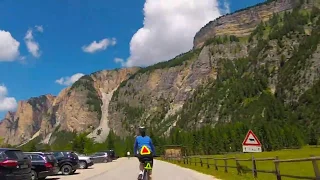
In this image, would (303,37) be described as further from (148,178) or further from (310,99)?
(148,178)

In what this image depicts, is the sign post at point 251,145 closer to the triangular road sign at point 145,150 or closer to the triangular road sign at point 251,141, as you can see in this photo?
the triangular road sign at point 251,141

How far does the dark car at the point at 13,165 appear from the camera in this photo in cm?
1495

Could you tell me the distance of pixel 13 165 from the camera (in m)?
15.4

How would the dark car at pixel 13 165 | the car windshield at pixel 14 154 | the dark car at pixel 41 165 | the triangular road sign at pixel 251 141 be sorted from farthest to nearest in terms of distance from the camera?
the dark car at pixel 41 165 < the triangular road sign at pixel 251 141 < the car windshield at pixel 14 154 < the dark car at pixel 13 165

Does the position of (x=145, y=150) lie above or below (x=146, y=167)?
above

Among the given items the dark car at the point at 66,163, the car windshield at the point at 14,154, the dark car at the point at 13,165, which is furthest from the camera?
the dark car at the point at 66,163

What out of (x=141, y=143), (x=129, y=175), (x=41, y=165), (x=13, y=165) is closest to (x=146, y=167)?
(x=141, y=143)

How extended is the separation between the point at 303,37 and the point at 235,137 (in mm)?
96013

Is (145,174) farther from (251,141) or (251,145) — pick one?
(251,141)

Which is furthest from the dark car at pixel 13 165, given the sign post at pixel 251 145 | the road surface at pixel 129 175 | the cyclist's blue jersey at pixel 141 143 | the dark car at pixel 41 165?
the sign post at pixel 251 145

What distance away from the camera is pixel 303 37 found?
7736 inches

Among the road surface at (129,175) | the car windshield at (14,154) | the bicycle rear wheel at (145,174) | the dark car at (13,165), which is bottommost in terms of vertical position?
the road surface at (129,175)

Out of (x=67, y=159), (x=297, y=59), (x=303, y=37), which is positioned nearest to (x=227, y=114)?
(x=297, y=59)

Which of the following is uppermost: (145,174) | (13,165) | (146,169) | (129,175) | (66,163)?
(13,165)
